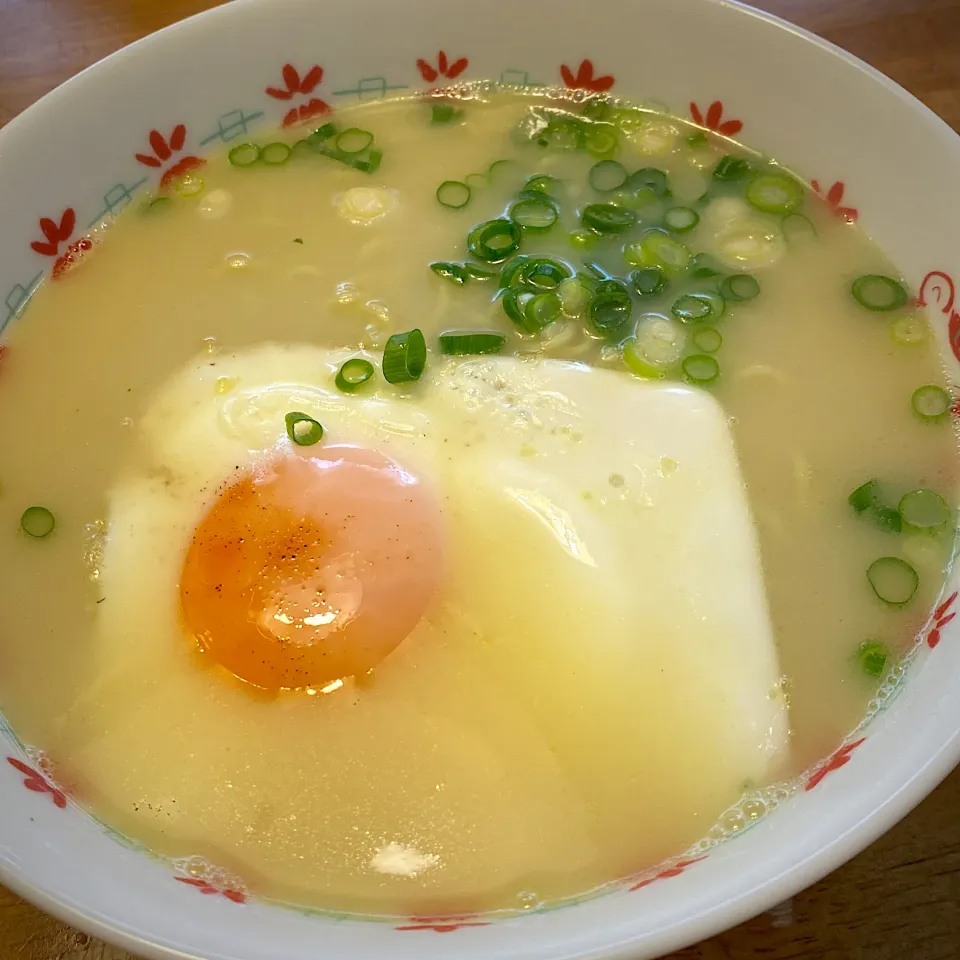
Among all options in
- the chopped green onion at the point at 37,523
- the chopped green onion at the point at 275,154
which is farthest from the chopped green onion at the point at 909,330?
the chopped green onion at the point at 37,523

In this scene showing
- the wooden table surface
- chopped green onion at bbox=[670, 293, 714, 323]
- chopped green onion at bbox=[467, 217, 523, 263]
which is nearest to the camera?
the wooden table surface

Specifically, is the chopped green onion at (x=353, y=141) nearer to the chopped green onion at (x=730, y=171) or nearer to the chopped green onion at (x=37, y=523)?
the chopped green onion at (x=730, y=171)

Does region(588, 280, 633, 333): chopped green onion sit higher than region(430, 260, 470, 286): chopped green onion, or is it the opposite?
region(430, 260, 470, 286): chopped green onion

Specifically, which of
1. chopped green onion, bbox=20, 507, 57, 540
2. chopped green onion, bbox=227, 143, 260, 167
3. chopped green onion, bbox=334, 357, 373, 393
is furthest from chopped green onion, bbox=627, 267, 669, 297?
chopped green onion, bbox=20, 507, 57, 540

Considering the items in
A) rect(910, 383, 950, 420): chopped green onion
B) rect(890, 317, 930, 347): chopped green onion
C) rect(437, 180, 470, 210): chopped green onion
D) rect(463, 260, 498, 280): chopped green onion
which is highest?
rect(437, 180, 470, 210): chopped green onion

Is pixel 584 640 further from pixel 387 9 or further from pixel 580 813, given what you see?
pixel 387 9

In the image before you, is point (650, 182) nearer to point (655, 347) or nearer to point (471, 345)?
point (655, 347)

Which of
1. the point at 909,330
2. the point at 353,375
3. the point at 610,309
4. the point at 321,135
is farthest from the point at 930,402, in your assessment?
the point at 321,135

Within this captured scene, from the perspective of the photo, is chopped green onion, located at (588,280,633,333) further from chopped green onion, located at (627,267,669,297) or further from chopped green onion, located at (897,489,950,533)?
chopped green onion, located at (897,489,950,533)
